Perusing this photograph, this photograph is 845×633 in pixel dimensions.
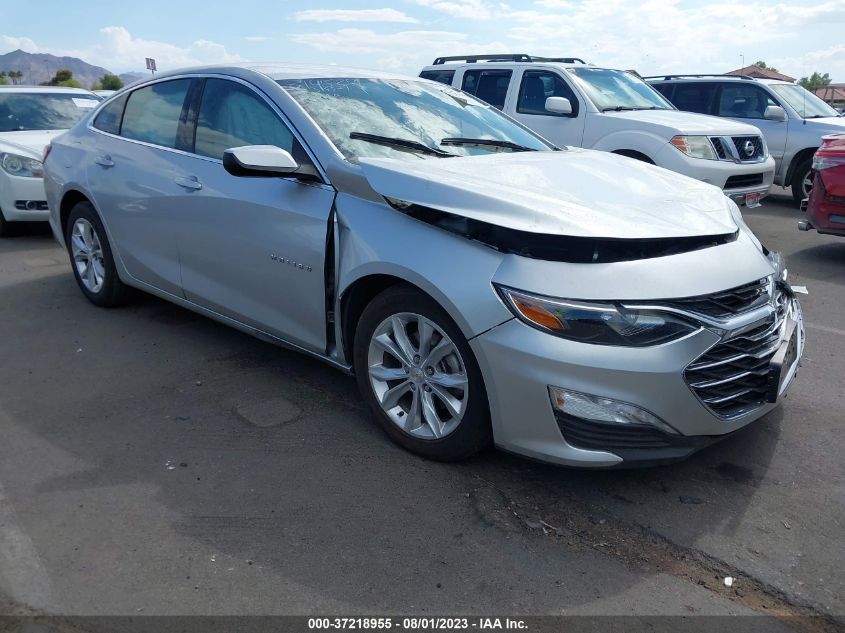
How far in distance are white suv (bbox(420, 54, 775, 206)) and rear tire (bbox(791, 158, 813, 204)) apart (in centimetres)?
178

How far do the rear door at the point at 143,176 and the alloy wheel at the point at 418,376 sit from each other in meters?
1.82

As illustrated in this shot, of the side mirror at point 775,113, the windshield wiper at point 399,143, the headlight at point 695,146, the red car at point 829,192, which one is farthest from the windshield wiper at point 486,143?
the side mirror at point 775,113

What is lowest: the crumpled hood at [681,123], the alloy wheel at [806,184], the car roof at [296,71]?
the alloy wheel at [806,184]

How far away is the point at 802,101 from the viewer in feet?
37.6

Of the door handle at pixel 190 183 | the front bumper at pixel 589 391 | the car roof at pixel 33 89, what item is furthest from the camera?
the car roof at pixel 33 89

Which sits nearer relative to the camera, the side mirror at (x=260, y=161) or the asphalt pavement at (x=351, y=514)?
the asphalt pavement at (x=351, y=514)

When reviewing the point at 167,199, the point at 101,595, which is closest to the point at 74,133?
the point at 167,199

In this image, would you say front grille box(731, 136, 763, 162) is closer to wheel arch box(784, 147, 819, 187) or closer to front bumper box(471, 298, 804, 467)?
wheel arch box(784, 147, 819, 187)

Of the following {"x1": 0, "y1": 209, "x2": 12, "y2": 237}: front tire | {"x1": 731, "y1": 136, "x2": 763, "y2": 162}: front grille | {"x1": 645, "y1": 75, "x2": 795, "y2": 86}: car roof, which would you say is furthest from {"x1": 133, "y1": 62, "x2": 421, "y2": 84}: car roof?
{"x1": 645, "y1": 75, "x2": 795, "y2": 86}: car roof

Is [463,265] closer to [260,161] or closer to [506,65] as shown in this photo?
[260,161]

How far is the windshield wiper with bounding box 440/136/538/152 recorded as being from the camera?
4281 mm

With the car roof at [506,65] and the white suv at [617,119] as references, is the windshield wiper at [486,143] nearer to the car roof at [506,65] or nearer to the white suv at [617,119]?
the white suv at [617,119]

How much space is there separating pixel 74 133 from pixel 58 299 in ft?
4.28

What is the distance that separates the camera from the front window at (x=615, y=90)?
9609mm
